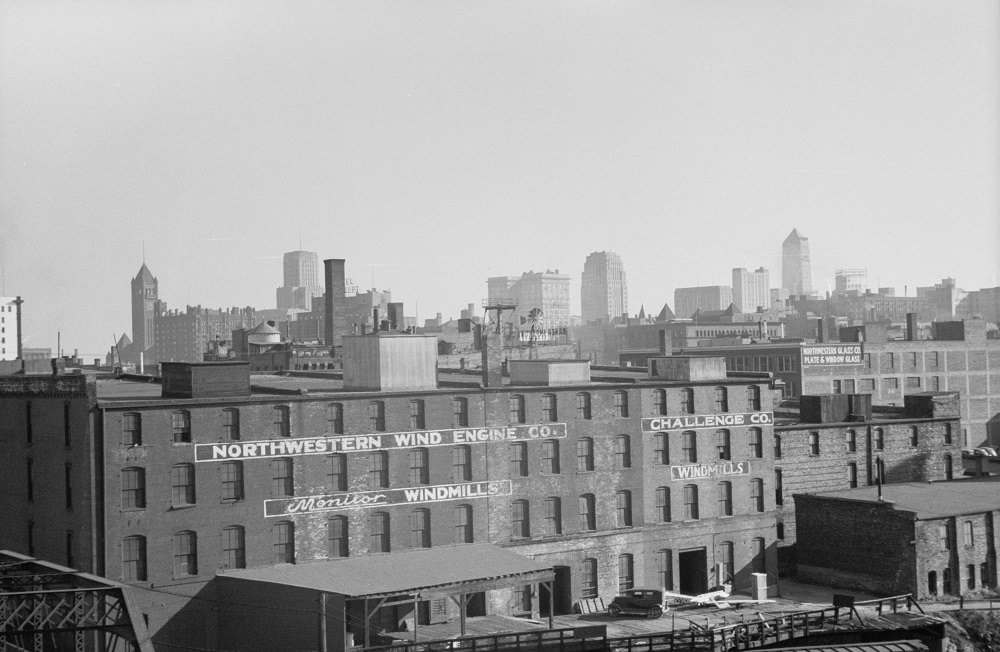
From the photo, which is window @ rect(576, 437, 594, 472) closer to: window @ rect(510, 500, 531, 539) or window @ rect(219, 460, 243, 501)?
window @ rect(510, 500, 531, 539)

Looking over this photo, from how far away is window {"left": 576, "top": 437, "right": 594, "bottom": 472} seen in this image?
190 ft

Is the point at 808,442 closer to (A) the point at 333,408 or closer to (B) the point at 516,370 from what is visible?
(B) the point at 516,370

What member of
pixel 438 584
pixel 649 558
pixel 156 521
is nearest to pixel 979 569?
pixel 649 558

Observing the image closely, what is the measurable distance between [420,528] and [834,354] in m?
58.1

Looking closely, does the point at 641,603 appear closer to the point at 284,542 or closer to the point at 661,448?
the point at 661,448

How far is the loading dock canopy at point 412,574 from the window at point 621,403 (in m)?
10.7

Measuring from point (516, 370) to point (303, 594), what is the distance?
2110cm

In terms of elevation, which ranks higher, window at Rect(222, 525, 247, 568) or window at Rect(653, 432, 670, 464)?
window at Rect(653, 432, 670, 464)

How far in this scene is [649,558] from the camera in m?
59.2

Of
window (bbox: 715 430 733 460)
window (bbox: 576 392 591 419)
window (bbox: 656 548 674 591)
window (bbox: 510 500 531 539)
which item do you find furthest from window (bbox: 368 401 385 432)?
window (bbox: 715 430 733 460)

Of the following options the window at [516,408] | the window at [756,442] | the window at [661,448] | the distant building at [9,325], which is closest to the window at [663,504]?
the window at [661,448]

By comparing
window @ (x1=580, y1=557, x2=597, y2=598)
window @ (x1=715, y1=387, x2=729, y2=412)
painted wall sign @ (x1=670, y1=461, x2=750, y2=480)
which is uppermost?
window @ (x1=715, y1=387, x2=729, y2=412)

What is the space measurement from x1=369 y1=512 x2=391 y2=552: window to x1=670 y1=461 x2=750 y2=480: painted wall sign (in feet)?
53.5

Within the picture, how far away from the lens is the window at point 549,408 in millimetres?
57344
